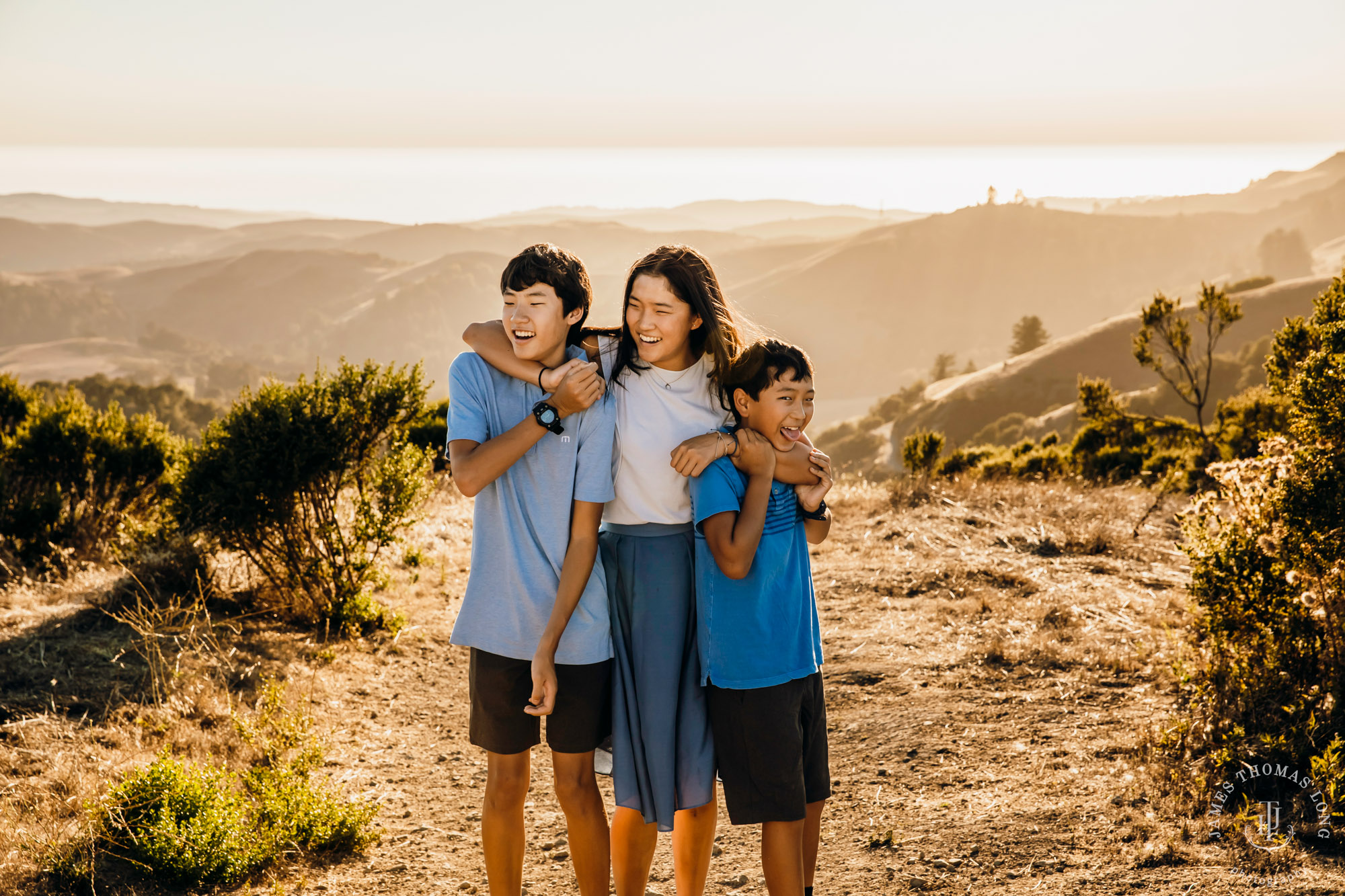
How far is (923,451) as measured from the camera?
1032 centimetres

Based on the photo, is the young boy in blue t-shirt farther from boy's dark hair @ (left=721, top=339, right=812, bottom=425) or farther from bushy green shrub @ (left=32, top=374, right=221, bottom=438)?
bushy green shrub @ (left=32, top=374, right=221, bottom=438)

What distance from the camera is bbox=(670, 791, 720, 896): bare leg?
220 centimetres

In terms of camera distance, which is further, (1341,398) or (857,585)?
(857,585)

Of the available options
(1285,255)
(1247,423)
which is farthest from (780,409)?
(1285,255)

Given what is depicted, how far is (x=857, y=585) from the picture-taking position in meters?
6.24

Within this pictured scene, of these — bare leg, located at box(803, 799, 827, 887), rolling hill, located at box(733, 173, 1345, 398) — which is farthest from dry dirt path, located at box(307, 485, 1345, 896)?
rolling hill, located at box(733, 173, 1345, 398)

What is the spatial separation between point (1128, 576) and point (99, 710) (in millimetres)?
6373

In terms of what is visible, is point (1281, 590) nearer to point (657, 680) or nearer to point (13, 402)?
point (657, 680)

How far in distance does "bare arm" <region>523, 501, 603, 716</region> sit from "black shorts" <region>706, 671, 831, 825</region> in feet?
1.47

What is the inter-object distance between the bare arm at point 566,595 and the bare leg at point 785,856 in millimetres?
685

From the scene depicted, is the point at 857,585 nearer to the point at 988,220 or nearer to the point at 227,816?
Result: the point at 227,816

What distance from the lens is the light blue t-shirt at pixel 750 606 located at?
6.89 feet

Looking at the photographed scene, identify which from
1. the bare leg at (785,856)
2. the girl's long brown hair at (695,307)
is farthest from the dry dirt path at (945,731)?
the girl's long brown hair at (695,307)

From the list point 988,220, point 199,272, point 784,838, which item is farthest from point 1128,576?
point 199,272
